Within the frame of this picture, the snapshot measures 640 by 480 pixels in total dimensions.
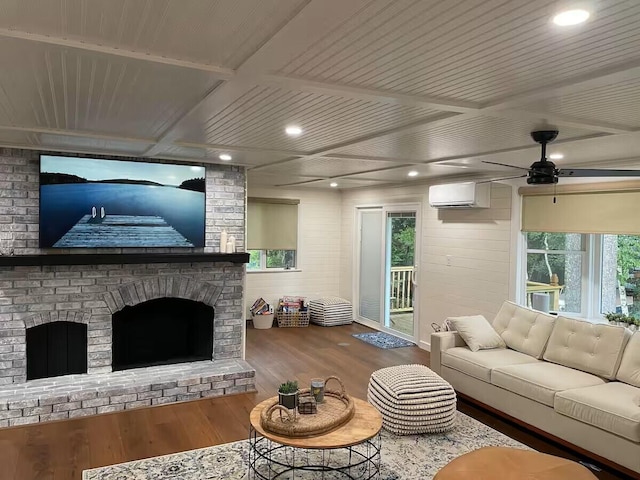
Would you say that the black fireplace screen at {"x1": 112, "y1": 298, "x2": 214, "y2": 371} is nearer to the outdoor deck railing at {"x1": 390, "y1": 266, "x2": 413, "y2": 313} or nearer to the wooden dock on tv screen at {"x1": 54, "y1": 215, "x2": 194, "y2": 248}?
the wooden dock on tv screen at {"x1": 54, "y1": 215, "x2": 194, "y2": 248}

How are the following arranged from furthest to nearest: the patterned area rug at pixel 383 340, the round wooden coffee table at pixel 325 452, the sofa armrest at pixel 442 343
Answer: the patterned area rug at pixel 383 340
the sofa armrest at pixel 442 343
the round wooden coffee table at pixel 325 452

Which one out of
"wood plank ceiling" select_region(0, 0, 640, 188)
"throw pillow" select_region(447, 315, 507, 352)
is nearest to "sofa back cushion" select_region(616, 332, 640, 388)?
"throw pillow" select_region(447, 315, 507, 352)

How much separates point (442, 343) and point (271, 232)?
4.10 m

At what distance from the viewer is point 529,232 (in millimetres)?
5281

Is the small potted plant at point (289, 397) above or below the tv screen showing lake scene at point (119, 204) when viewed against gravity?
below

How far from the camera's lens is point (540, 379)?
151 inches

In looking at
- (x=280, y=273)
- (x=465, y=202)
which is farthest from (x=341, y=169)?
(x=280, y=273)

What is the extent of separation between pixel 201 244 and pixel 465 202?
2.98m

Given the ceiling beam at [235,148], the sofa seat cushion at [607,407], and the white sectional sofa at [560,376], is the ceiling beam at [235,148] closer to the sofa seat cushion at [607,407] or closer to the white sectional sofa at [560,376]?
the white sectional sofa at [560,376]

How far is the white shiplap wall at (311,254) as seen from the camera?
8242 mm

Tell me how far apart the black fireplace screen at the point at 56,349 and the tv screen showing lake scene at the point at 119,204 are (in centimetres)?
79

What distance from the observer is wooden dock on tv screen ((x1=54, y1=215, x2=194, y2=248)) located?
455 centimetres

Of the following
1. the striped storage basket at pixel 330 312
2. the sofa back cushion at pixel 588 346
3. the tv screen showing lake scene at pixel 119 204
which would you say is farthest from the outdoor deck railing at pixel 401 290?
the tv screen showing lake scene at pixel 119 204

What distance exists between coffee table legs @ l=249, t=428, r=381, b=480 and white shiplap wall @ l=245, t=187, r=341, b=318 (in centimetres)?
466
